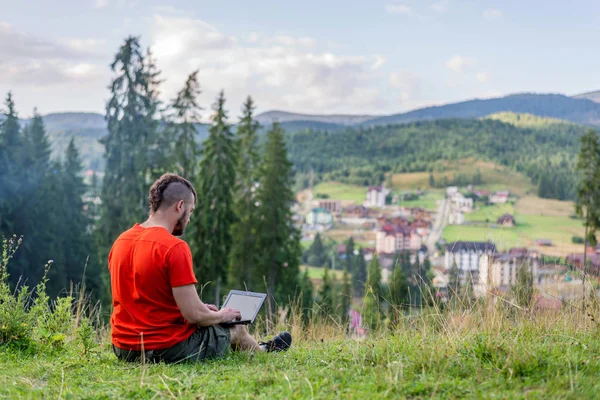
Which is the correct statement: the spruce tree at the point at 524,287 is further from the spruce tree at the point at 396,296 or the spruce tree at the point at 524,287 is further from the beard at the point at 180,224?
the beard at the point at 180,224

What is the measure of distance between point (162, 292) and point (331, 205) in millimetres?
105809

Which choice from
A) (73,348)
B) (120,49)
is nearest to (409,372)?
(73,348)

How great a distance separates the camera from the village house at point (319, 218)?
Result: 323 ft

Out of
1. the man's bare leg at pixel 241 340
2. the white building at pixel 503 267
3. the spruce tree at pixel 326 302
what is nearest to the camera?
the man's bare leg at pixel 241 340

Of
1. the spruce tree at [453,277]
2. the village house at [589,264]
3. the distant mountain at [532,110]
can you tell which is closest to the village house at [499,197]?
the distant mountain at [532,110]

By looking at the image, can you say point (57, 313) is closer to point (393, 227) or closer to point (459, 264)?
point (459, 264)

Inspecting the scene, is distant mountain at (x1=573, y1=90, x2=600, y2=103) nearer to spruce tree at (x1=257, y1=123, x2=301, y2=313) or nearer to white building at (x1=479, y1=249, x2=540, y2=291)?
spruce tree at (x1=257, y1=123, x2=301, y2=313)

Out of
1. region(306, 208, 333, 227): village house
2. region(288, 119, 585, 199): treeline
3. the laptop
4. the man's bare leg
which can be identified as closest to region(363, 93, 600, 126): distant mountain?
region(288, 119, 585, 199): treeline

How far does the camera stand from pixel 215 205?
2520 cm

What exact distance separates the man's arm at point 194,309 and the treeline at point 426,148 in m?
121

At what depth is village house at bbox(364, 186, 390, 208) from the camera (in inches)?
4343

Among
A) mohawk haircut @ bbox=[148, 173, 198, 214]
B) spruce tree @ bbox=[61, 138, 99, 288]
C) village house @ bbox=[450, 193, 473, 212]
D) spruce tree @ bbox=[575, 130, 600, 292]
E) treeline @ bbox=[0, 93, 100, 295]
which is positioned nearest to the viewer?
mohawk haircut @ bbox=[148, 173, 198, 214]

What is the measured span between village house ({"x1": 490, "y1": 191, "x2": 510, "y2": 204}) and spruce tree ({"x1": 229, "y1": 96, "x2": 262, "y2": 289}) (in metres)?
81.5

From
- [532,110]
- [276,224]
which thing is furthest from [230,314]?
[532,110]
